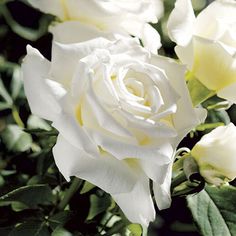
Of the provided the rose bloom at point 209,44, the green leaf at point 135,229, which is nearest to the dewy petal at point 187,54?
the rose bloom at point 209,44

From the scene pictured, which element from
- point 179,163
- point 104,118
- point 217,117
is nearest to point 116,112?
point 104,118

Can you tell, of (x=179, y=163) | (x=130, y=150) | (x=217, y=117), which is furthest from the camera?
(x=217, y=117)

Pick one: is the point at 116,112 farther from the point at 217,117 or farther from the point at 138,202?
the point at 217,117

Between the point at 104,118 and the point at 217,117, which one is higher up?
the point at 104,118

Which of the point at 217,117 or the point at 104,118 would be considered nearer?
the point at 104,118

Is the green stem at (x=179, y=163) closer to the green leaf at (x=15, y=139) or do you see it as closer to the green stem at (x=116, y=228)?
the green stem at (x=116, y=228)

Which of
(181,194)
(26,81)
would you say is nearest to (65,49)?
(26,81)
